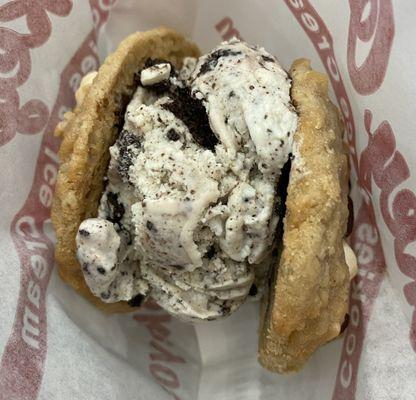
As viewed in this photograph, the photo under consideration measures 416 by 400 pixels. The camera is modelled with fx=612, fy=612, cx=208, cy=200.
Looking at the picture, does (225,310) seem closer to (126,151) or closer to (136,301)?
(136,301)

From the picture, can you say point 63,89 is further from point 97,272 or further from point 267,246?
point 267,246

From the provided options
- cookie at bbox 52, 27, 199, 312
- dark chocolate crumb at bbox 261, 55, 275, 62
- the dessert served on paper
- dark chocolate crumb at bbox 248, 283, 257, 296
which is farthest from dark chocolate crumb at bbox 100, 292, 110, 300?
dark chocolate crumb at bbox 261, 55, 275, 62

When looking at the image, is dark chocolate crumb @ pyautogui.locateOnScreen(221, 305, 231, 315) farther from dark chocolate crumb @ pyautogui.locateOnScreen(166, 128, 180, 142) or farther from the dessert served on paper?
dark chocolate crumb @ pyautogui.locateOnScreen(166, 128, 180, 142)

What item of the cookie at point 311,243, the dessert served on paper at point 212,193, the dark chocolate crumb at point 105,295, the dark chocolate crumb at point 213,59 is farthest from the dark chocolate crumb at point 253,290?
the dark chocolate crumb at point 213,59

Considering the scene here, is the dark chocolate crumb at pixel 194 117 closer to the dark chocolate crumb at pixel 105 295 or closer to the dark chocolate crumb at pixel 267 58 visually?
the dark chocolate crumb at pixel 267 58

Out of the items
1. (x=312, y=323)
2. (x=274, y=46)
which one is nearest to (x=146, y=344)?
(x=312, y=323)

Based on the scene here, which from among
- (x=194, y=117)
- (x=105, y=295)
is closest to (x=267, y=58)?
(x=194, y=117)
